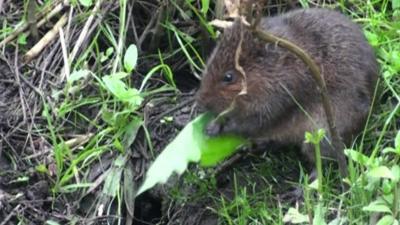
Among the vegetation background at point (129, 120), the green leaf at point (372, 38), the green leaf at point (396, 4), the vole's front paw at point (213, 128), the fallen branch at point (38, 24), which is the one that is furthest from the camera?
the fallen branch at point (38, 24)

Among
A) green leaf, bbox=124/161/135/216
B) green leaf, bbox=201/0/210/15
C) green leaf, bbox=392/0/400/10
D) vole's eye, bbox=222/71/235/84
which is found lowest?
green leaf, bbox=124/161/135/216

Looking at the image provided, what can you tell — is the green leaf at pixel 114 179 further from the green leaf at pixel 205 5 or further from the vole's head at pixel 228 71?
the green leaf at pixel 205 5

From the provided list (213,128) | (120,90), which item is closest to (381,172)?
(213,128)

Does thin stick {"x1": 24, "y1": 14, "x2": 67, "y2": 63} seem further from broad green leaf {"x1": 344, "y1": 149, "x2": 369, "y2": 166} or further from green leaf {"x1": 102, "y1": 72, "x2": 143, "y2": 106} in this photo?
broad green leaf {"x1": 344, "y1": 149, "x2": 369, "y2": 166}

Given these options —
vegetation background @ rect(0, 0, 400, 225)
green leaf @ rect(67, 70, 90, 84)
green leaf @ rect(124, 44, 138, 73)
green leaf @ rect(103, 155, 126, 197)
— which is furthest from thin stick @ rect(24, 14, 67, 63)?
green leaf @ rect(103, 155, 126, 197)

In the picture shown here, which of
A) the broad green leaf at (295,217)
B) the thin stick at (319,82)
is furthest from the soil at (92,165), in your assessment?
the broad green leaf at (295,217)

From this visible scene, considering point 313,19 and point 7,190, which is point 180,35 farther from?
point 7,190

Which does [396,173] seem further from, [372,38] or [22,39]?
[22,39]
